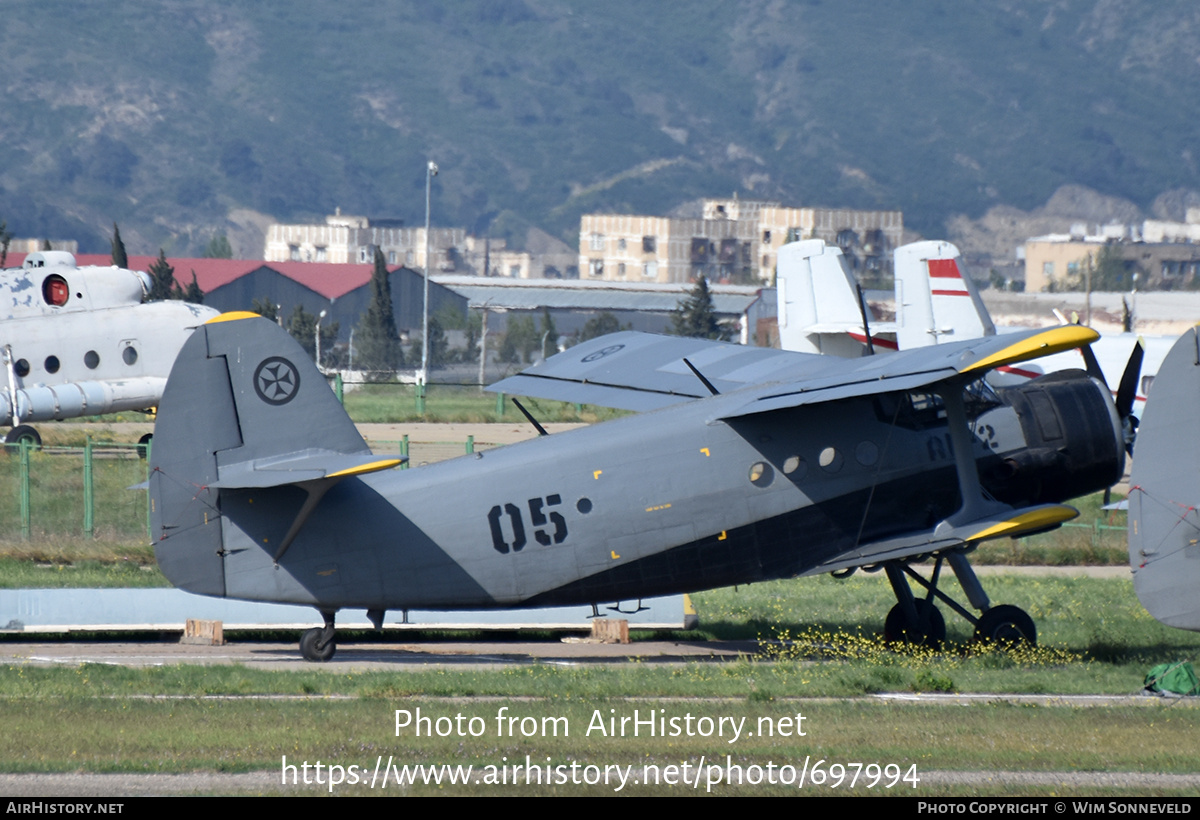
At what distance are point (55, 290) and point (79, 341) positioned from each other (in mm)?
1240

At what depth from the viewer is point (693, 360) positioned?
20.1 metres

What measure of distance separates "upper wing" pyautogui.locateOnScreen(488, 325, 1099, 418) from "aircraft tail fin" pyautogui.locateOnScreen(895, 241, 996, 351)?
1268 cm

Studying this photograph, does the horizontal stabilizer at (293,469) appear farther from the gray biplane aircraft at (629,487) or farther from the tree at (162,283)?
the tree at (162,283)

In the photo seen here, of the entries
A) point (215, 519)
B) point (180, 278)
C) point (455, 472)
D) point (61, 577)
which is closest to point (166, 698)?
point (215, 519)

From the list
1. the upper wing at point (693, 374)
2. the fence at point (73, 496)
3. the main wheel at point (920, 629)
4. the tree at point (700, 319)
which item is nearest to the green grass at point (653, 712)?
the main wheel at point (920, 629)

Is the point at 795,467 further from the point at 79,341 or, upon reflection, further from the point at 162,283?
the point at 162,283

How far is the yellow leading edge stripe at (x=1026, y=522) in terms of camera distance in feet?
51.8

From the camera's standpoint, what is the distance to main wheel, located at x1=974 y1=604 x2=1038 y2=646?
17.1m

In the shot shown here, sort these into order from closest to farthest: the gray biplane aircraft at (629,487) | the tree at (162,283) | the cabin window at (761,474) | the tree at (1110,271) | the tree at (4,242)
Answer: the gray biplane aircraft at (629,487)
the cabin window at (761,474)
the tree at (4,242)
the tree at (162,283)
the tree at (1110,271)

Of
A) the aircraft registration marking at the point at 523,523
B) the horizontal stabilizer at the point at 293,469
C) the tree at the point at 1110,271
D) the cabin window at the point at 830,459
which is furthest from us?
the tree at the point at 1110,271

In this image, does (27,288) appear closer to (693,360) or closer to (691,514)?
(693,360)

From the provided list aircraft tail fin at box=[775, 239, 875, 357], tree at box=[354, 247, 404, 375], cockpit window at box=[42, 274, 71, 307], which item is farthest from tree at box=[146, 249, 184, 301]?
aircraft tail fin at box=[775, 239, 875, 357]

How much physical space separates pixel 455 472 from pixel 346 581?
1.64 metres

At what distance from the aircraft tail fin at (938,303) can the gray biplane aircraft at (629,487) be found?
15.2 metres
